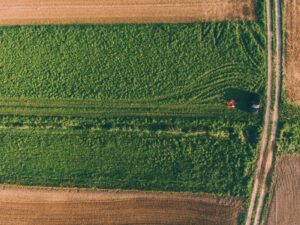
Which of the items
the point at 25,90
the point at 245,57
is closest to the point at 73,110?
the point at 25,90

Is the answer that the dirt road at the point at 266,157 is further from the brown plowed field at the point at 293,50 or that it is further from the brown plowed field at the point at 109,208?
the brown plowed field at the point at 109,208

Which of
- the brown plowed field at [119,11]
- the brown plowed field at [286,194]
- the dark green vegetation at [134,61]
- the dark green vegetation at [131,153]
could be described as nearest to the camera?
the brown plowed field at [286,194]

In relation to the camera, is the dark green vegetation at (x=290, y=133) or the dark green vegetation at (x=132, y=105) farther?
the dark green vegetation at (x=132, y=105)

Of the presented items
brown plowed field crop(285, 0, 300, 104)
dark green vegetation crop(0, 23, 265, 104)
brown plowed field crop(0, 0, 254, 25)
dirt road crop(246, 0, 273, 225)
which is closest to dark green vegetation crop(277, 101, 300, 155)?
dirt road crop(246, 0, 273, 225)

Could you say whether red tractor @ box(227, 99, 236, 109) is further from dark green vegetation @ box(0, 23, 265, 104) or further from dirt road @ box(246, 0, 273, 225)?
dirt road @ box(246, 0, 273, 225)

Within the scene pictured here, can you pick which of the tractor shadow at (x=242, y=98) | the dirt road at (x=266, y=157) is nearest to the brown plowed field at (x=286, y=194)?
the dirt road at (x=266, y=157)

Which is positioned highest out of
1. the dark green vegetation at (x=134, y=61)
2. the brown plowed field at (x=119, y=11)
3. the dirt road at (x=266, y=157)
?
the brown plowed field at (x=119, y=11)
